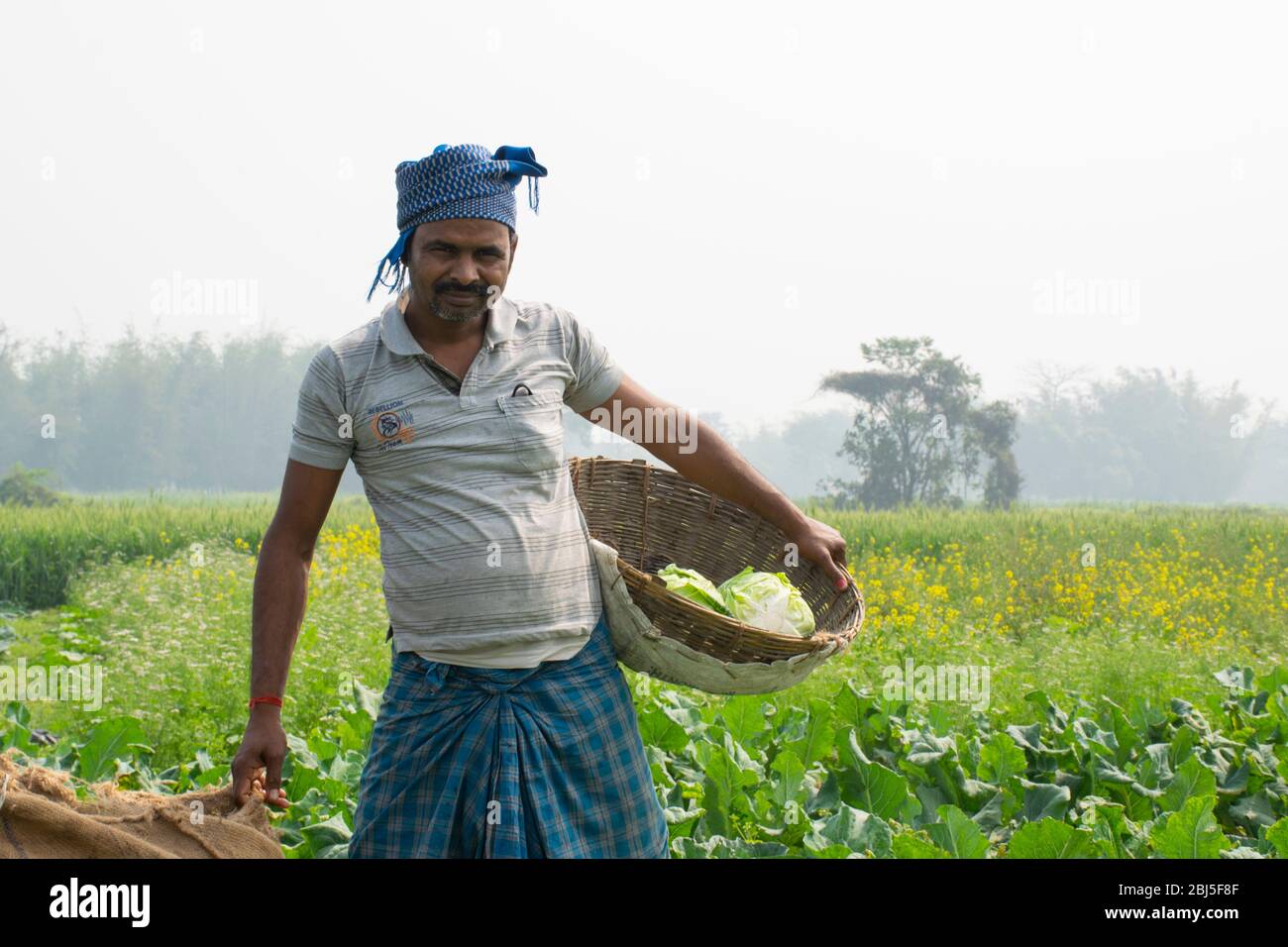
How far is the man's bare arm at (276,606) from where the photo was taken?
2.10 m

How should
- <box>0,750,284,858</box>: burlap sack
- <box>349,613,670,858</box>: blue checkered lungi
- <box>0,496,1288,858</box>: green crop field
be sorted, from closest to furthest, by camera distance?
<box>349,613,670,858</box>: blue checkered lungi < <box>0,750,284,858</box>: burlap sack < <box>0,496,1288,858</box>: green crop field

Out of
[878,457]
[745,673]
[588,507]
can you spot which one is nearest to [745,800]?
[588,507]

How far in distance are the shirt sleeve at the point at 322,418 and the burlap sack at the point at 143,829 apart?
2.16 feet

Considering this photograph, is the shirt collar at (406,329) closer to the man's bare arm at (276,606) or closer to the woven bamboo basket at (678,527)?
the man's bare arm at (276,606)

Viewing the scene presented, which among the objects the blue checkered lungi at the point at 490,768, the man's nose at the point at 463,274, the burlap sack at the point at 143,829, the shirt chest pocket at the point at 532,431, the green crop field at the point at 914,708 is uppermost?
the man's nose at the point at 463,274

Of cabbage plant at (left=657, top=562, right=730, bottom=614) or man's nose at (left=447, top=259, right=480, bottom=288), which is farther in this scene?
cabbage plant at (left=657, top=562, right=730, bottom=614)

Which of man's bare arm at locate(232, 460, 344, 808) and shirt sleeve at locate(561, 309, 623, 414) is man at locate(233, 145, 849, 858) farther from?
shirt sleeve at locate(561, 309, 623, 414)

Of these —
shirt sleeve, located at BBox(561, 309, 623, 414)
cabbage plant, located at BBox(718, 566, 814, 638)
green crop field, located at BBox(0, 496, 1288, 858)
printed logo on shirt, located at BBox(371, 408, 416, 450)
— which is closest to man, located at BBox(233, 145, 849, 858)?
printed logo on shirt, located at BBox(371, 408, 416, 450)

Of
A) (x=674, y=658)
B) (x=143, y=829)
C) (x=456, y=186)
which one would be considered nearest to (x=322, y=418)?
(x=456, y=186)

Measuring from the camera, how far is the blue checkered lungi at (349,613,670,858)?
6.60ft

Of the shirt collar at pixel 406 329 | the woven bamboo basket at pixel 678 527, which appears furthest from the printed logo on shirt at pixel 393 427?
the woven bamboo basket at pixel 678 527

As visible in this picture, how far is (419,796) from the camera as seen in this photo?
2.04m
